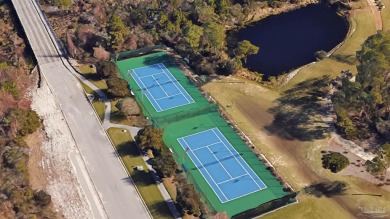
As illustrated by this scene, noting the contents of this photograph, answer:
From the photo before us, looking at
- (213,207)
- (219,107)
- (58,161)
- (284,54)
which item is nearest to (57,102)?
(58,161)

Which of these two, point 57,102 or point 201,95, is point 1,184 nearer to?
point 57,102

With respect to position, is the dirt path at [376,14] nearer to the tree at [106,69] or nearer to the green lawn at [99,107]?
the tree at [106,69]

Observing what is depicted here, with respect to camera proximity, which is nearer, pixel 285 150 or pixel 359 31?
pixel 285 150

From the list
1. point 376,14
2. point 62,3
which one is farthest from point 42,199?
point 376,14

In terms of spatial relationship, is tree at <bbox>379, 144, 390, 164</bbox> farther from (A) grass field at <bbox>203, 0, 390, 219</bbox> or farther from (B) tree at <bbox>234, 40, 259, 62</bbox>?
(B) tree at <bbox>234, 40, 259, 62</bbox>

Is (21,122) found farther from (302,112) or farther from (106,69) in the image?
(302,112)

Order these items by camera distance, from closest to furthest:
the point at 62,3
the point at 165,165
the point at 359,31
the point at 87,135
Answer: the point at 165,165 < the point at 87,135 < the point at 359,31 < the point at 62,3

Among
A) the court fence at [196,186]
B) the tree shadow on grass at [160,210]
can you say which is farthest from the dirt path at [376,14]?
the tree shadow on grass at [160,210]
